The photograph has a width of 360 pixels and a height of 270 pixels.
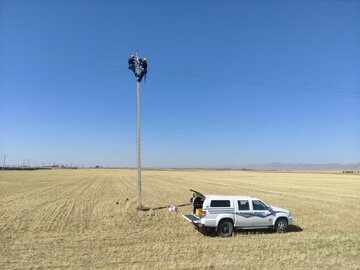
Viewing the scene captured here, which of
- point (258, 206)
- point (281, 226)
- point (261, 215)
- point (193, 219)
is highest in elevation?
point (258, 206)

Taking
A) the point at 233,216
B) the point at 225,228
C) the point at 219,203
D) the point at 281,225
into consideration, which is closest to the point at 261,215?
the point at 281,225

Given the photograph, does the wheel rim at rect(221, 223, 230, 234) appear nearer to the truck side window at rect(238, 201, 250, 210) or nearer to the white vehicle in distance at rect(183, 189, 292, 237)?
the white vehicle in distance at rect(183, 189, 292, 237)

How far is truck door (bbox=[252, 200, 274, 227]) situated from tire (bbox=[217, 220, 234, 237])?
1138mm

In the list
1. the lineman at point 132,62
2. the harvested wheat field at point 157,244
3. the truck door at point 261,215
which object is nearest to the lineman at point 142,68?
the lineman at point 132,62

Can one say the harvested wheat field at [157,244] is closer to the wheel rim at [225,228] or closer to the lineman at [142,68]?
the wheel rim at [225,228]

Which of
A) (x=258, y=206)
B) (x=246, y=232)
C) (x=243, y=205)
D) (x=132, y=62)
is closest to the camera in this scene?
(x=243, y=205)

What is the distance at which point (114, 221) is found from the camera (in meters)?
18.5

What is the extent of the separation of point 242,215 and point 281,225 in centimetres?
210

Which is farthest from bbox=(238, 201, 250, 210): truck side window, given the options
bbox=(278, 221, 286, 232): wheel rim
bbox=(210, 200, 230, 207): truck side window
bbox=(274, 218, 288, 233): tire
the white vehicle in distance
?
bbox=(278, 221, 286, 232): wheel rim

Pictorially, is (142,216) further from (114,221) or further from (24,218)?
(24,218)

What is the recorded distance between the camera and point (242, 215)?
1518 centimetres

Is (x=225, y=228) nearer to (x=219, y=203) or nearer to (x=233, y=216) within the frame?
(x=233, y=216)

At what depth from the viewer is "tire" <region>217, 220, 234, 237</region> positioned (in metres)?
14.7

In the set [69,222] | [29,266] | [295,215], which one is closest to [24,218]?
[69,222]
